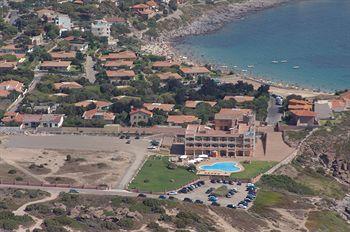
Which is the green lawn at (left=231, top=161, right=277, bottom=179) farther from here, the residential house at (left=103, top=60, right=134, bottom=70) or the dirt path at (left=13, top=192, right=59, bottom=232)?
the residential house at (left=103, top=60, right=134, bottom=70)

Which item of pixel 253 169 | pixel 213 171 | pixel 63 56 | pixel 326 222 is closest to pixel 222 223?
pixel 326 222

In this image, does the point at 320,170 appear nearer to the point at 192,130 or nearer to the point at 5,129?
the point at 192,130

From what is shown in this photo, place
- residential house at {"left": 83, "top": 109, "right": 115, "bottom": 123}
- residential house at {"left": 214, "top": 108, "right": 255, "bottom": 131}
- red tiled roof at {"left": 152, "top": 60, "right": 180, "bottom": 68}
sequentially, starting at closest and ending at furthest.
Answer: residential house at {"left": 214, "top": 108, "right": 255, "bottom": 131}, residential house at {"left": 83, "top": 109, "right": 115, "bottom": 123}, red tiled roof at {"left": 152, "top": 60, "right": 180, "bottom": 68}

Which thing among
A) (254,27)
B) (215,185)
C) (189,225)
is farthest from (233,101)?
(254,27)

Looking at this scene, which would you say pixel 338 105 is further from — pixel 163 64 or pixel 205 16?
pixel 205 16

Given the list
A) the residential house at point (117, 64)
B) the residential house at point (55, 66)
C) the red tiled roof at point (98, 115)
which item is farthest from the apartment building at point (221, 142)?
the residential house at point (55, 66)

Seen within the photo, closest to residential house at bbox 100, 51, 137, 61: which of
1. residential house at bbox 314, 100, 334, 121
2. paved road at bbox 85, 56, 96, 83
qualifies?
paved road at bbox 85, 56, 96, 83

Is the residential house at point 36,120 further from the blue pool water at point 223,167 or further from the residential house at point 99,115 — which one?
the blue pool water at point 223,167
